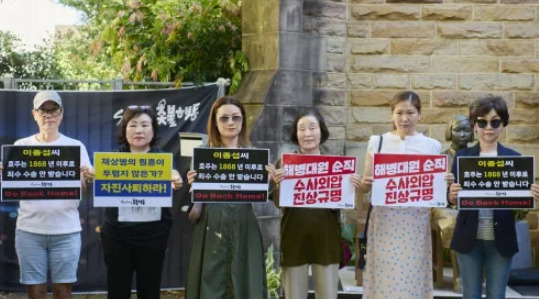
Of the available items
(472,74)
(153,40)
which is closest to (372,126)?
(472,74)

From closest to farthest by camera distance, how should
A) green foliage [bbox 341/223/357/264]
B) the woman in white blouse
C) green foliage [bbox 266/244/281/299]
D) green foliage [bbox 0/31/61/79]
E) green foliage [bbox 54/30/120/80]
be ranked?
1. the woman in white blouse
2. green foliage [bbox 266/244/281/299]
3. green foliage [bbox 341/223/357/264]
4. green foliage [bbox 0/31/61/79]
5. green foliage [bbox 54/30/120/80]

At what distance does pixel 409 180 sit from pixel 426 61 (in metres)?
3.58

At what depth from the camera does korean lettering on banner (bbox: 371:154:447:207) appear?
6.36 meters

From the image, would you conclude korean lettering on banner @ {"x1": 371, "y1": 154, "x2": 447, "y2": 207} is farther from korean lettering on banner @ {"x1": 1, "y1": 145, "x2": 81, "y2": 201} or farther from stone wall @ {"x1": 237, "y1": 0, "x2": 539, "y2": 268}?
stone wall @ {"x1": 237, "y1": 0, "x2": 539, "y2": 268}

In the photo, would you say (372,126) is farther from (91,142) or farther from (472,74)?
(91,142)

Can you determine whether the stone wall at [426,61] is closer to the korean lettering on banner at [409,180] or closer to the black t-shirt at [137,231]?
the korean lettering on banner at [409,180]

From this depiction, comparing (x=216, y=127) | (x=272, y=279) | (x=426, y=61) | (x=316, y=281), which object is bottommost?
(x=272, y=279)

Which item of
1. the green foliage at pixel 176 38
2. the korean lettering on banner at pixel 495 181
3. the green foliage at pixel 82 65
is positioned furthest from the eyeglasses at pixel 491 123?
the green foliage at pixel 82 65

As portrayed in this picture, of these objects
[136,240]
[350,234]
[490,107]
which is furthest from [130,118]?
[350,234]

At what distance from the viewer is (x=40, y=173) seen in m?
6.48

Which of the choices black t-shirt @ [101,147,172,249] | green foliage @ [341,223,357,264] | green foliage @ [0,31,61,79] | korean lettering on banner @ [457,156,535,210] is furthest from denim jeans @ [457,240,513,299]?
green foliage @ [0,31,61,79]

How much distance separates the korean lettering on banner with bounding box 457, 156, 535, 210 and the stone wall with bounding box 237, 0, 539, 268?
318cm

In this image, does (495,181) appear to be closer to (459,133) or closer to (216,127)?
(216,127)

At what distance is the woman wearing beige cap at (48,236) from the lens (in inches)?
252
